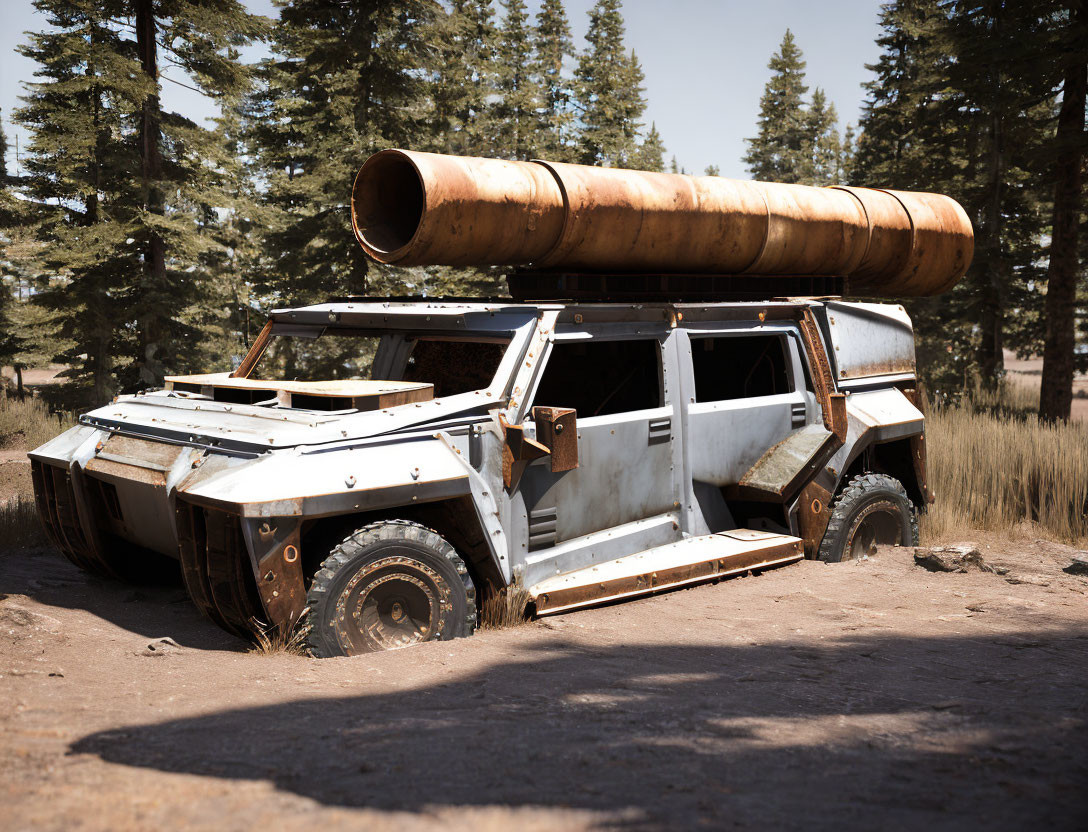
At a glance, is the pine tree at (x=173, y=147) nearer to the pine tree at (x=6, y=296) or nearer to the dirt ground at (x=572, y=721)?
the pine tree at (x=6, y=296)

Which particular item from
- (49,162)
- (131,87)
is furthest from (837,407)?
(49,162)

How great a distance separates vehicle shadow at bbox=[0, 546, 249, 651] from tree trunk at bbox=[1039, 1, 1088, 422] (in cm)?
1240

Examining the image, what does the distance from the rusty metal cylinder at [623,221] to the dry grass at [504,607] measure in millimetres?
1884

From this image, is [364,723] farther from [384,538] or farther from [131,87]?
[131,87]

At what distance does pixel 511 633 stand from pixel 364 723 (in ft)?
5.11

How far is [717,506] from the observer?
644cm

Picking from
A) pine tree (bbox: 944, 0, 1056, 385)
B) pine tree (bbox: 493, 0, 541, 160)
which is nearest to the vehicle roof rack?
pine tree (bbox: 944, 0, 1056, 385)

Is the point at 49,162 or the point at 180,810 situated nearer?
the point at 180,810

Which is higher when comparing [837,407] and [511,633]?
[837,407]

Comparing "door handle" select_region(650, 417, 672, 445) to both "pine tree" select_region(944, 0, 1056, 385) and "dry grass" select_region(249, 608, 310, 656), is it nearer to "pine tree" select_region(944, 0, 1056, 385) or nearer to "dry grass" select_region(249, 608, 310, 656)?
"dry grass" select_region(249, 608, 310, 656)

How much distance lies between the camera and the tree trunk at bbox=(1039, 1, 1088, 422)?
14.1 meters

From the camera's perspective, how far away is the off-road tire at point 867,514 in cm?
671

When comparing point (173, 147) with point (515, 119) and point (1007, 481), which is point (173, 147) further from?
point (515, 119)

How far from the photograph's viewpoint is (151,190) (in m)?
15.2
